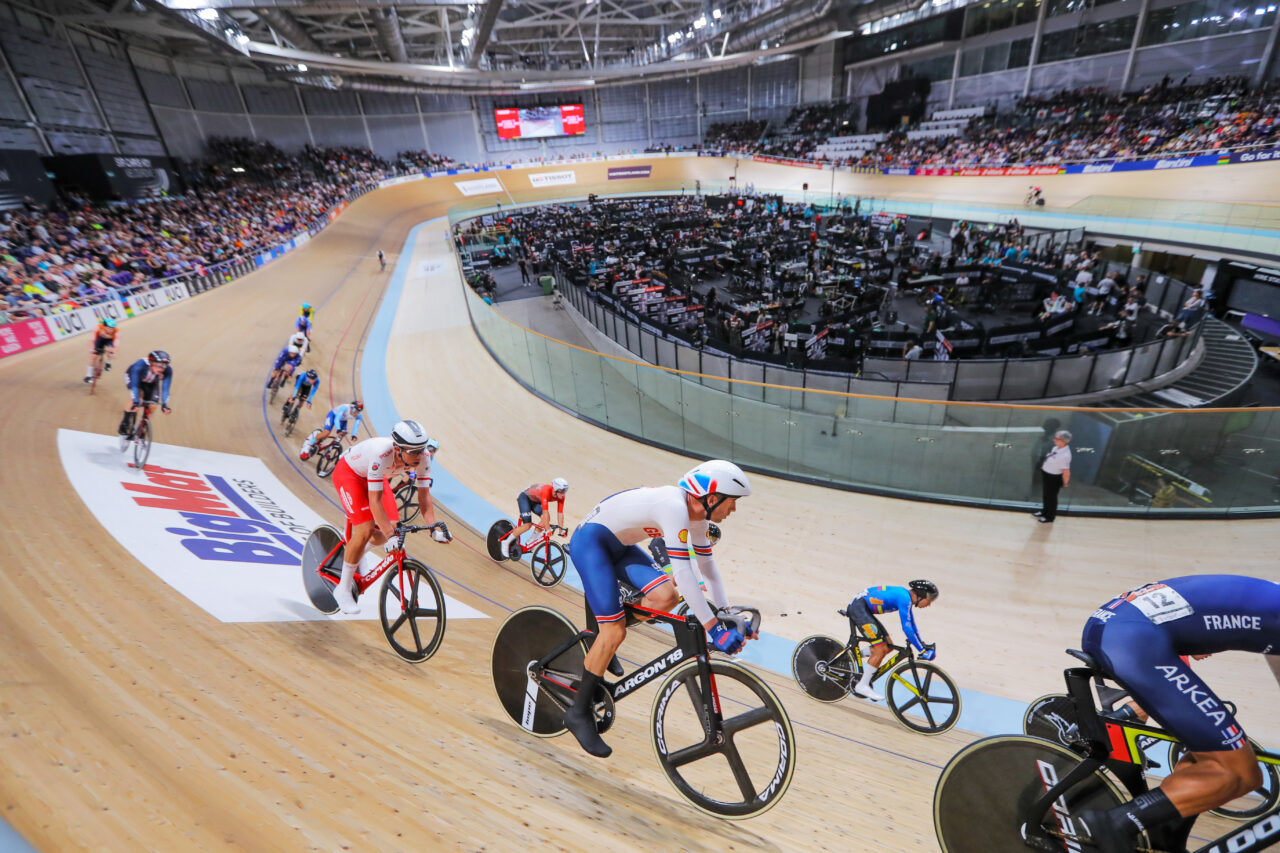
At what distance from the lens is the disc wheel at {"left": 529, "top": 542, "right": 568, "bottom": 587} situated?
5.10 m

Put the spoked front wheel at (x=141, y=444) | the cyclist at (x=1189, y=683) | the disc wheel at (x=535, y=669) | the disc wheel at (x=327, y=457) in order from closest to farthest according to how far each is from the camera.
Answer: the cyclist at (x=1189, y=683) → the disc wheel at (x=535, y=669) → the spoked front wheel at (x=141, y=444) → the disc wheel at (x=327, y=457)

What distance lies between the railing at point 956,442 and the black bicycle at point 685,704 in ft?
15.5

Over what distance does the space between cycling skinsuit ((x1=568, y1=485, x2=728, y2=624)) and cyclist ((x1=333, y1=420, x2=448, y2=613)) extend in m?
1.24

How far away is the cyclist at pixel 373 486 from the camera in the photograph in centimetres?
309

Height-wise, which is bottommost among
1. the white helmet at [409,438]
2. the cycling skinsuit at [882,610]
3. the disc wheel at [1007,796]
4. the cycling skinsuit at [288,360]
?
the cycling skinsuit at [882,610]

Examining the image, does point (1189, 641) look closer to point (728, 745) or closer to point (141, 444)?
point (728, 745)

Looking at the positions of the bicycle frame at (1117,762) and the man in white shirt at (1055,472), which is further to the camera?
the man in white shirt at (1055,472)

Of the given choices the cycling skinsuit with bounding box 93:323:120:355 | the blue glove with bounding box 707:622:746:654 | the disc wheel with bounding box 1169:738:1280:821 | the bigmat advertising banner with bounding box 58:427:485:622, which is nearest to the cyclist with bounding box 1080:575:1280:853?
the disc wheel with bounding box 1169:738:1280:821

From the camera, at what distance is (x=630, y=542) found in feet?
8.16

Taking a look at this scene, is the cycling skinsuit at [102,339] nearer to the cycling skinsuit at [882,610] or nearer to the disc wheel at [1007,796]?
the cycling skinsuit at [882,610]

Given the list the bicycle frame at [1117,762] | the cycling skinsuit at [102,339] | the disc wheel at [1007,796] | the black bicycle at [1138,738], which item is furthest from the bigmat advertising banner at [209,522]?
the black bicycle at [1138,738]

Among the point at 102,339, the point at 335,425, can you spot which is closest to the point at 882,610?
the point at 335,425

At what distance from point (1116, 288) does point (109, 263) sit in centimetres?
2431

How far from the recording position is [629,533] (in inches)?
96.3
